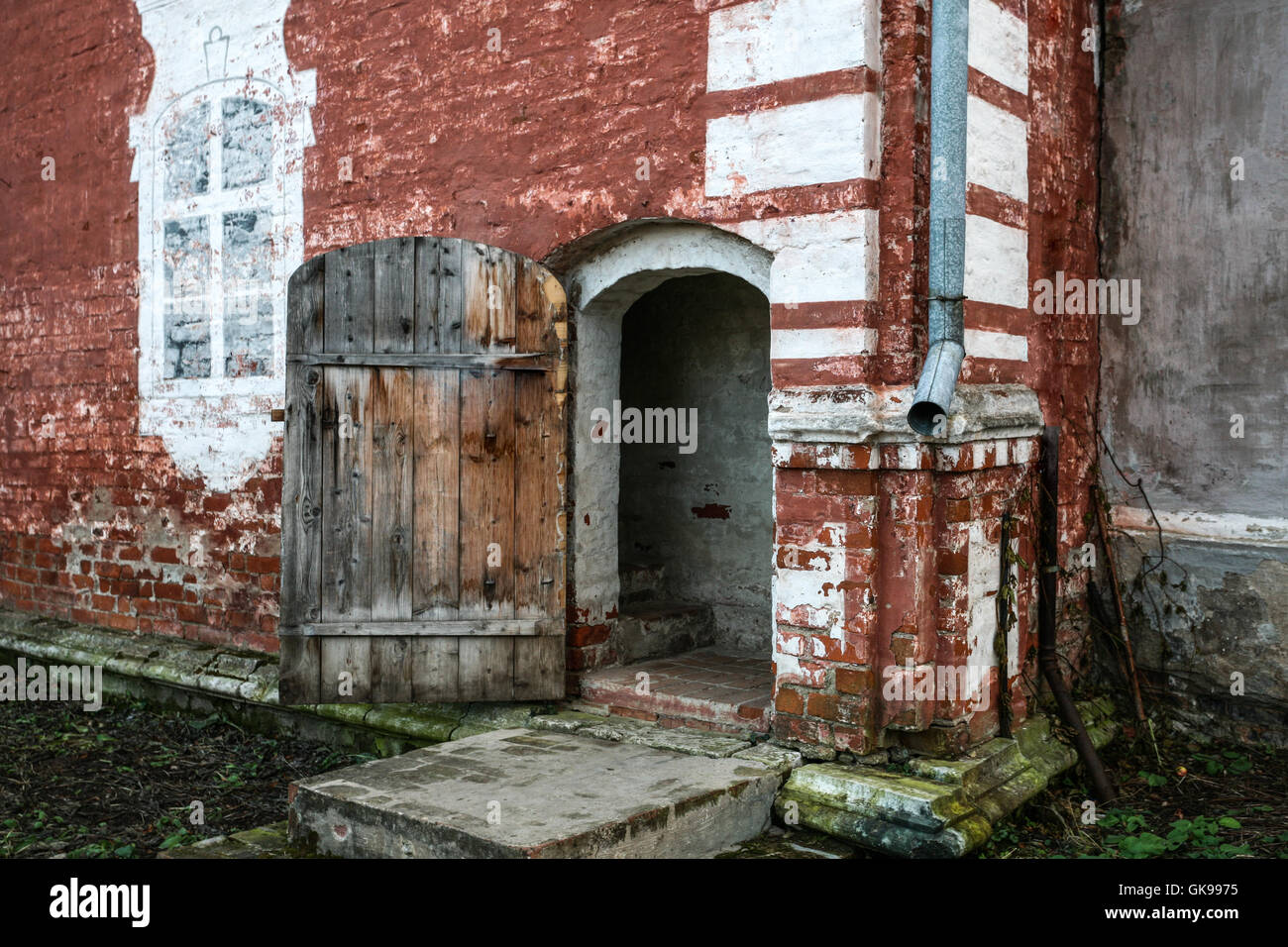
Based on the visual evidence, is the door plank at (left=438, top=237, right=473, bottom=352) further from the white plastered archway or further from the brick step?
the brick step

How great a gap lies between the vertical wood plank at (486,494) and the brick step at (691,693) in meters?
0.60

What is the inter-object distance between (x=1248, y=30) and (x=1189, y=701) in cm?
310

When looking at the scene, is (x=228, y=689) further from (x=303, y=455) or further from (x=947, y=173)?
(x=947, y=173)

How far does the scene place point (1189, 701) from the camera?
5496 millimetres

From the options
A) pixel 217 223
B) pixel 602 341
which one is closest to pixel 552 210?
pixel 602 341

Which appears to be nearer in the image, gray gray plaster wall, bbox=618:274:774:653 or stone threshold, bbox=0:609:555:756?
stone threshold, bbox=0:609:555:756

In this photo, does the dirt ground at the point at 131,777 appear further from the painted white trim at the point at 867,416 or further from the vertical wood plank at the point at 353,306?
the painted white trim at the point at 867,416

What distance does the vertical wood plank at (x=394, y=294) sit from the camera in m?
5.06

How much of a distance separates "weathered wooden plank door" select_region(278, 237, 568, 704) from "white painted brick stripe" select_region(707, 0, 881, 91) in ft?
3.87

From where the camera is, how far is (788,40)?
445 centimetres

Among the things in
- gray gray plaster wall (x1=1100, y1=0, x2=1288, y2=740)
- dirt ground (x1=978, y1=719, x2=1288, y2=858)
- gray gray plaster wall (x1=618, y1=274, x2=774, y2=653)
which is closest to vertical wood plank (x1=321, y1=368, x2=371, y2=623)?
gray gray plaster wall (x1=618, y1=274, x2=774, y2=653)

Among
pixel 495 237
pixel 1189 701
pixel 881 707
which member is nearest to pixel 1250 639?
pixel 1189 701

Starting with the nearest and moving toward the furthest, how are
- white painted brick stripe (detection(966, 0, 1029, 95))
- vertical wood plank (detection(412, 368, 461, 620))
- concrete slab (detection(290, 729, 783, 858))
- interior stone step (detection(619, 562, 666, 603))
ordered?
→ concrete slab (detection(290, 729, 783, 858)) < white painted brick stripe (detection(966, 0, 1029, 95)) < vertical wood plank (detection(412, 368, 461, 620)) < interior stone step (detection(619, 562, 666, 603))

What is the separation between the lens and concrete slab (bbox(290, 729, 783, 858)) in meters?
3.73
